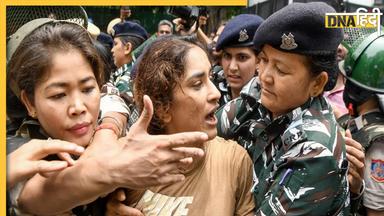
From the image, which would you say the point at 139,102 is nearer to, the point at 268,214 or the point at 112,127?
the point at 112,127

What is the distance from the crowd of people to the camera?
5.16ft

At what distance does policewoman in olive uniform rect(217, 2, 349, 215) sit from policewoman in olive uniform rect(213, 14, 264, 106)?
1369mm

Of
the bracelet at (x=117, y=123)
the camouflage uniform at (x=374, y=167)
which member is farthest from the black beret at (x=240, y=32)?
the bracelet at (x=117, y=123)

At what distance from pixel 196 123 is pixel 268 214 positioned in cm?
52

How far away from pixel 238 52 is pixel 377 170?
5.15 ft

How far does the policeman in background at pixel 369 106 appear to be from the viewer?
2.54 m

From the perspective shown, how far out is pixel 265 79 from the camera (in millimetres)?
2174

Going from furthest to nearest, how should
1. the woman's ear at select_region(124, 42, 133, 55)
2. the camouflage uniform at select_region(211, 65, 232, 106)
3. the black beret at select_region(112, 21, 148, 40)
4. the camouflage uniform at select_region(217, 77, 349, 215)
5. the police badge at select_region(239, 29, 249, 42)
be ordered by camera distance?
the black beret at select_region(112, 21, 148, 40) < the woman's ear at select_region(124, 42, 133, 55) < the camouflage uniform at select_region(211, 65, 232, 106) < the police badge at select_region(239, 29, 249, 42) < the camouflage uniform at select_region(217, 77, 349, 215)

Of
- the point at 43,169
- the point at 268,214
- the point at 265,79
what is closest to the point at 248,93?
the point at 265,79

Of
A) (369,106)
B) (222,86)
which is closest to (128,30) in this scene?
(222,86)

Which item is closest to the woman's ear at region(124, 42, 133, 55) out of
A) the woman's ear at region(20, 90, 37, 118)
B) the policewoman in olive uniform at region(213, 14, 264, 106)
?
the policewoman in olive uniform at region(213, 14, 264, 106)

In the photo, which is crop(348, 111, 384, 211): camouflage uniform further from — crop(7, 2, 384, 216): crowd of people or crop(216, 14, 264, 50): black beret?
crop(216, 14, 264, 50): black beret

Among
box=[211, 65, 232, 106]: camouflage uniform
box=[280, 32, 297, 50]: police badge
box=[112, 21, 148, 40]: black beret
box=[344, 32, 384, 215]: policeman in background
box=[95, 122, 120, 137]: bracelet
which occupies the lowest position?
box=[112, 21, 148, 40]: black beret

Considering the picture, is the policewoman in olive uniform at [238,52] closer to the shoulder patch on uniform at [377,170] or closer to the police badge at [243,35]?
the police badge at [243,35]
